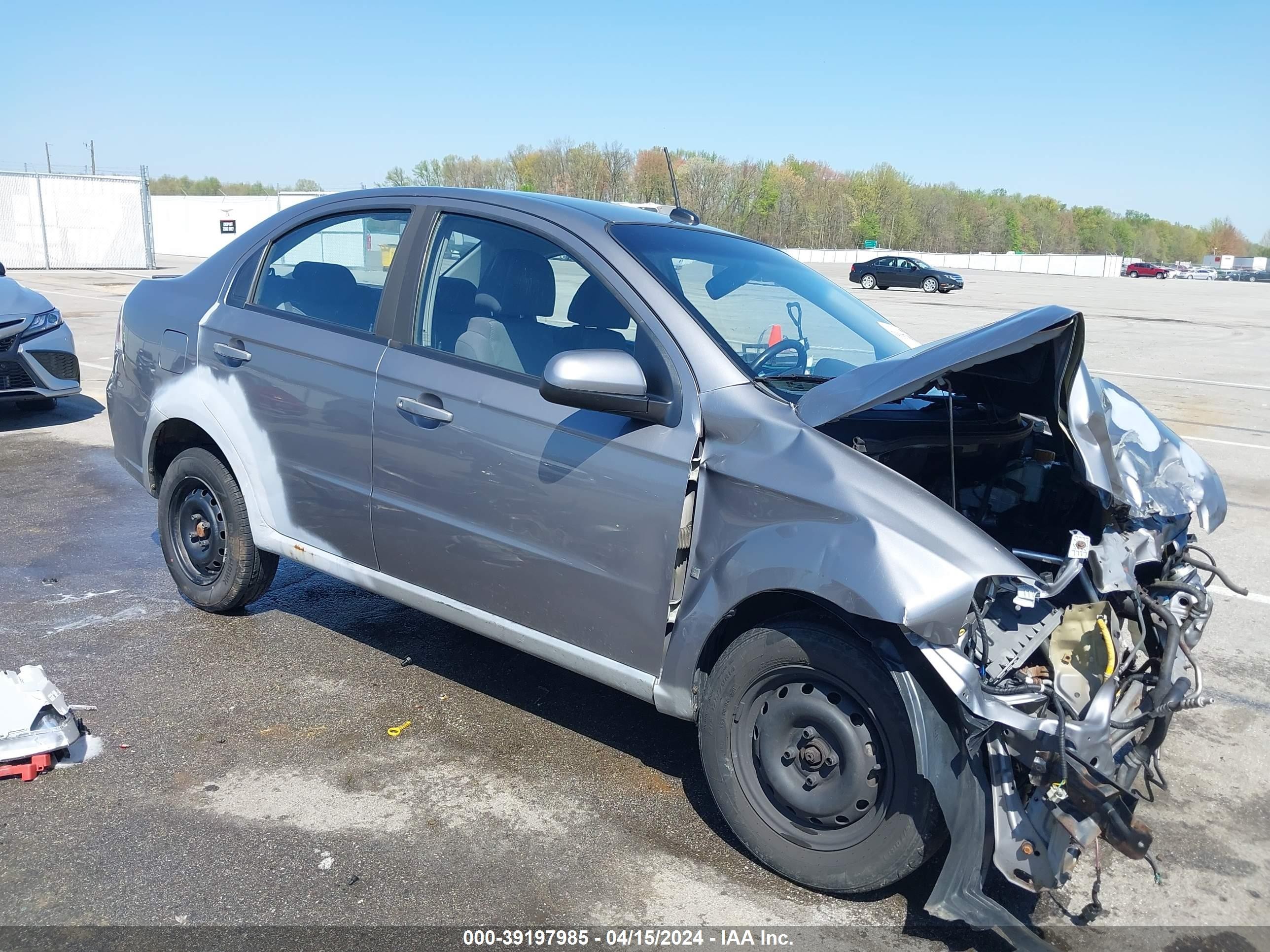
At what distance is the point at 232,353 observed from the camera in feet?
14.0

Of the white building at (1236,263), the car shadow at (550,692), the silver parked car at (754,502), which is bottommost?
the car shadow at (550,692)

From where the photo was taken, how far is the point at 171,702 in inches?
155

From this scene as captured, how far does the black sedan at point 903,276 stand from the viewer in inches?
1444

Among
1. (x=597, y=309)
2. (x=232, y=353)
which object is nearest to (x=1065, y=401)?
(x=597, y=309)

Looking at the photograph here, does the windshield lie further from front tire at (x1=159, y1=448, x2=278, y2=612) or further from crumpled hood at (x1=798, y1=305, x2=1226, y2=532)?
front tire at (x1=159, y1=448, x2=278, y2=612)

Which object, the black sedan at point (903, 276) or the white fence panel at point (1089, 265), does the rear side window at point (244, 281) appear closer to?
the black sedan at point (903, 276)

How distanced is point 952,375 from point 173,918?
113 inches

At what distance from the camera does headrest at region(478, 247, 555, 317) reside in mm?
3627

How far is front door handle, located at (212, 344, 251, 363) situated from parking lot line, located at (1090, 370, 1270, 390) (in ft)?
40.3

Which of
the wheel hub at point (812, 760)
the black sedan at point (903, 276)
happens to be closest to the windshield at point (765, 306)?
the wheel hub at point (812, 760)

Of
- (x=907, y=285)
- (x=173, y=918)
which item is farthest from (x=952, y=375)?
(x=907, y=285)

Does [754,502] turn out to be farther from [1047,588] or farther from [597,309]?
[597,309]

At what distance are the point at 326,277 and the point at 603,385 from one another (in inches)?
68.5

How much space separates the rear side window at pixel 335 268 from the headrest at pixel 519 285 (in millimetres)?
462
